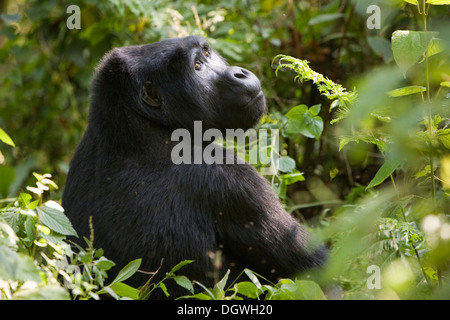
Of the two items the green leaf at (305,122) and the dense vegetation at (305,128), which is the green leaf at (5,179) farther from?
the green leaf at (305,122)

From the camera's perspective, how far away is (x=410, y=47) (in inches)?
78.2

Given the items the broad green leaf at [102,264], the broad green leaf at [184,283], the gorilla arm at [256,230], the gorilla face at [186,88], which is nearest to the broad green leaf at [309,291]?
the broad green leaf at [184,283]

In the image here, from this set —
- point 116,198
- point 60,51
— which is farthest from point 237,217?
point 60,51

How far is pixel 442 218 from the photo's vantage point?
2.05 meters

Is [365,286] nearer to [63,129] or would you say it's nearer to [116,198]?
[116,198]

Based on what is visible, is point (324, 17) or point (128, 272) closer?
point (128, 272)

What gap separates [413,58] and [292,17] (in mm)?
3258

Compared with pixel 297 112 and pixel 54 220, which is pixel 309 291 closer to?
pixel 54 220

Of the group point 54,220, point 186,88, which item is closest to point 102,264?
point 54,220

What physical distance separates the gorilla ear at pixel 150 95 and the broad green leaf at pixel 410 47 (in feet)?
4.67

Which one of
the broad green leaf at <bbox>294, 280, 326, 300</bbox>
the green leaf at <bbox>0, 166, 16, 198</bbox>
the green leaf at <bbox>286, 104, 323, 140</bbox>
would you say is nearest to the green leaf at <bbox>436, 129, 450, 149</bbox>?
the broad green leaf at <bbox>294, 280, 326, 300</bbox>

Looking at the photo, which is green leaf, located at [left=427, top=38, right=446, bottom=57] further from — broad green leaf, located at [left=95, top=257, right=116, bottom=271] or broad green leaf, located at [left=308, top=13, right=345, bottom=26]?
broad green leaf, located at [left=308, top=13, right=345, bottom=26]

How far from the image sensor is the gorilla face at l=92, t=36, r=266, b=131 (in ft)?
10.0

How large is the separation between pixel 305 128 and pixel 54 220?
1702 millimetres
